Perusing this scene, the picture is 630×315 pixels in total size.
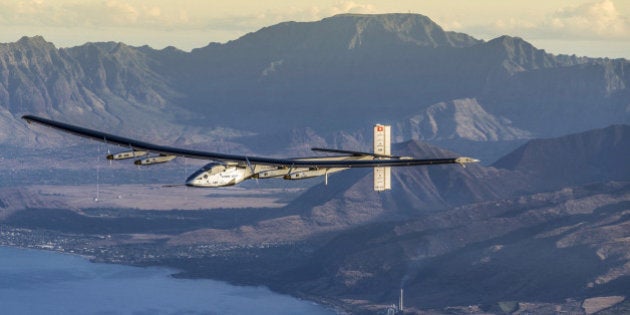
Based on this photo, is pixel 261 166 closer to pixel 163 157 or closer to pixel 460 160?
pixel 163 157

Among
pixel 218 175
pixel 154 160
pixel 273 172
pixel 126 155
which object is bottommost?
pixel 218 175

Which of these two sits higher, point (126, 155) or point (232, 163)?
point (126, 155)

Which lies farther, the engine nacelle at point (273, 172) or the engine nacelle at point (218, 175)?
the engine nacelle at point (273, 172)

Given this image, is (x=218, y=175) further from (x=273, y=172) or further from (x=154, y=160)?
(x=154, y=160)

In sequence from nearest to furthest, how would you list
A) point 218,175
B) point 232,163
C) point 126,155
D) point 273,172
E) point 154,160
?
point 232,163 → point 218,175 → point 126,155 → point 273,172 → point 154,160

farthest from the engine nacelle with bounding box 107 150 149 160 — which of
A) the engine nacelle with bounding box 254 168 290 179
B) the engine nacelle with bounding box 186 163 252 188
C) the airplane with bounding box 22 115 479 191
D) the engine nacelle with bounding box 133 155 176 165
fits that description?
the engine nacelle with bounding box 254 168 290 179

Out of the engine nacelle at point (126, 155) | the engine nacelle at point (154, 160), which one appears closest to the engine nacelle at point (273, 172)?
the engine nacelle at point (154, 160)

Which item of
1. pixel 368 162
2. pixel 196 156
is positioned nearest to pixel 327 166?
pixel 368 162

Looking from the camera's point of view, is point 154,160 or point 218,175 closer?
point 218,175

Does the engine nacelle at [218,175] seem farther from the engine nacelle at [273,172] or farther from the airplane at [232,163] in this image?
the engine nacelle at [273,172]

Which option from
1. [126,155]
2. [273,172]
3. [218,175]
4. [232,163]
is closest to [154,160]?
[126,155]
